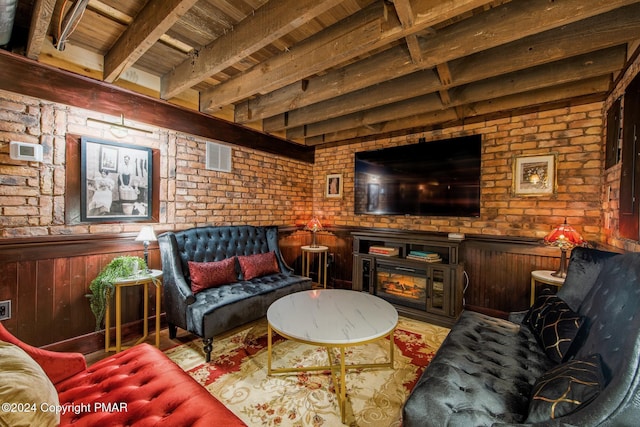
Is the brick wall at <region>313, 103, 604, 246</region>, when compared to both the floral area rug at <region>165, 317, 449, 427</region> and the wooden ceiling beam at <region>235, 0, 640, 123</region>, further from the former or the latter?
the floral area rug at <region>165, 317, 449, 427</region>

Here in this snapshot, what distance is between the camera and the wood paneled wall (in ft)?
6.97

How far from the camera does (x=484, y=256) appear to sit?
3.31 metres

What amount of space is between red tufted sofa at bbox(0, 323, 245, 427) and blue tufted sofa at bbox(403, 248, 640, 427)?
92 cm

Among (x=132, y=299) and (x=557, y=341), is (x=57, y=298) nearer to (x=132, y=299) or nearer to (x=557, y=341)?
(x=132, y=299)

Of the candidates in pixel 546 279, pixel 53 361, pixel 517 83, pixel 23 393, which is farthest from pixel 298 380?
pixel 517 83

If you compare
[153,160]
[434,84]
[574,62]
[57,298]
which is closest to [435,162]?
[434,84]

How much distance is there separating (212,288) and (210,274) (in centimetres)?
15

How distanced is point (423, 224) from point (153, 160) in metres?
3.46

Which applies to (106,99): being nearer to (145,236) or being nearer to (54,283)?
(145,236)

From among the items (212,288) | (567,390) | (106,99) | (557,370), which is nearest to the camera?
(567,390)

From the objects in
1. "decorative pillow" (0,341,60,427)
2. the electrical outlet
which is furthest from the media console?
the electrical outlet

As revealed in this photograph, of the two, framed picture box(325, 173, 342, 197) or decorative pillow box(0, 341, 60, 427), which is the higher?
framed picture box(325, 173, 342, 197)

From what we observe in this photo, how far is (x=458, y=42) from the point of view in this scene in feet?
6.23

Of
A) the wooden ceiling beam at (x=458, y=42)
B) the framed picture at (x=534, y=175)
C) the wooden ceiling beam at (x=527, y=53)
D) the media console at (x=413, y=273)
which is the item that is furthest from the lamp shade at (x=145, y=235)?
the framed picture at (x=534, y=175)
